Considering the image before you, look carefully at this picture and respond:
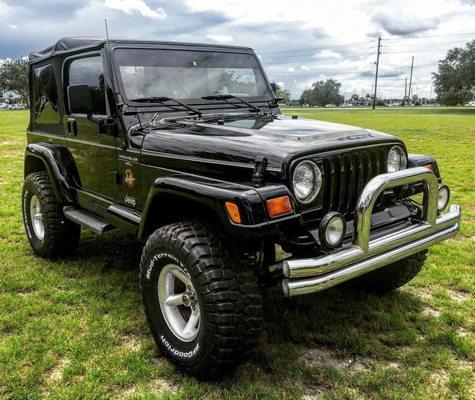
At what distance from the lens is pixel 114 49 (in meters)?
3.57

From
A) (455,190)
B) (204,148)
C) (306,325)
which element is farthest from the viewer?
(455,190)

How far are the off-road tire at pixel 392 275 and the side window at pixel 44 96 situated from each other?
3144mm

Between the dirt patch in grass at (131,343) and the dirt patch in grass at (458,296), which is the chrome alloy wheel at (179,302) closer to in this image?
the dirt patch in grass at (131,343)

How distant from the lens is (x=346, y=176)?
2834 millimetres

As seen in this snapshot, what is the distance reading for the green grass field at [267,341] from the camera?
267cm

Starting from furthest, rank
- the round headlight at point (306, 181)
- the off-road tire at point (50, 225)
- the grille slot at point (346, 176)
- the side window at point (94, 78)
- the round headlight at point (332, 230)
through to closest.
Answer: the off-road tire at point (50, 225), the side window at point (94, 78), the grille slot at point (346, 176), the round headlight at point (306, 181), the round headlight at point (332, 230)

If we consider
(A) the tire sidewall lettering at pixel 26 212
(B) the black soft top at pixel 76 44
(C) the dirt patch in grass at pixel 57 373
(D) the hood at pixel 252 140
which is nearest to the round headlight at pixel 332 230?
(D) the hood at pixel 252 140

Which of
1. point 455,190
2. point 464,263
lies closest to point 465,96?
point 455,190

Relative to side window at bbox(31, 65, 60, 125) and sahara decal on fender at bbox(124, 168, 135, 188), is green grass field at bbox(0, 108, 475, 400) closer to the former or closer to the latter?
sahara decal on fender at bbox(124, 168, 135, 188)

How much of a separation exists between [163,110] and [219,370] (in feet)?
6.35

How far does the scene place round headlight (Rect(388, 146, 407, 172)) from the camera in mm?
3189

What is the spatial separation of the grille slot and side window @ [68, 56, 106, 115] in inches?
73.5

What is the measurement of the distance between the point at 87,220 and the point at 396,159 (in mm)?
2462

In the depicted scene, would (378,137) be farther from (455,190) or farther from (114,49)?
(455,190)
